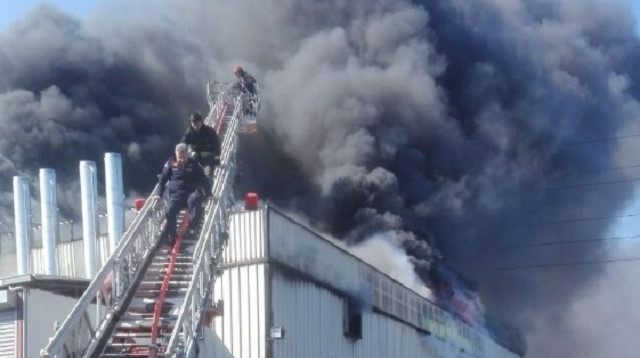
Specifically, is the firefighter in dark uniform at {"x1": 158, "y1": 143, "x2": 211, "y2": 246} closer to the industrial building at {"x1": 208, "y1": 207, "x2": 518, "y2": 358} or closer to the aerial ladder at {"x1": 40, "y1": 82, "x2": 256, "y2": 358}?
the aerial ladder at {"x1": 40, "y1": 82, "x2": 256, "y2": 358}

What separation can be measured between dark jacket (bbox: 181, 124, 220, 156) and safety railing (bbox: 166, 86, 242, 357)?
66cm

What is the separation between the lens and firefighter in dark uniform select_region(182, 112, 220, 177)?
56.3 feet

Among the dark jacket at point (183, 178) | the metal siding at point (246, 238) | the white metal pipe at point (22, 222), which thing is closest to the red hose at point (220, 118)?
the metal siding at point (246, 238)

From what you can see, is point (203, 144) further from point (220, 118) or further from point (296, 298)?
point (220, 118)

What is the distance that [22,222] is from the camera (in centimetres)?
3070

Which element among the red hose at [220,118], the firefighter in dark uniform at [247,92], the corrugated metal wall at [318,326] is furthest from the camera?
the firefighter in dark uniform at [247,92]

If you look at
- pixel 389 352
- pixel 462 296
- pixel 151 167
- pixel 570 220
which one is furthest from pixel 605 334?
pixel 389 352

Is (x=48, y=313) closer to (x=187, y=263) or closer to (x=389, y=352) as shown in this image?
(x=187, y=263)

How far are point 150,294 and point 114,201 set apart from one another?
14543mm

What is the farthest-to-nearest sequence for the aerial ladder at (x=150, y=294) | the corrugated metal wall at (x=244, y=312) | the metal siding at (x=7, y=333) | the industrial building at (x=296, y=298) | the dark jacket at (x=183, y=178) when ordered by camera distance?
1. the industrial building at (x=296, y=298)
2. the corrugated metal wall at (x=244, y=312)
3. the metal siding at (x=7, y=333)
4. the dark jacket at (x=183, y=178)
5. the aerial ladder at (x=150, y=294)

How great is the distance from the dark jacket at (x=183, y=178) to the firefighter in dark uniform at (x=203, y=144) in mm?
1366

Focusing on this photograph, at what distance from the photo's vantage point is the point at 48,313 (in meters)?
16.3

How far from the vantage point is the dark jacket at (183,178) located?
1562 cm

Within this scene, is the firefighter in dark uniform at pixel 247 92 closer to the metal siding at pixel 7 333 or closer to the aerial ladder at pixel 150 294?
the aerial ladder at pixel 150 294
